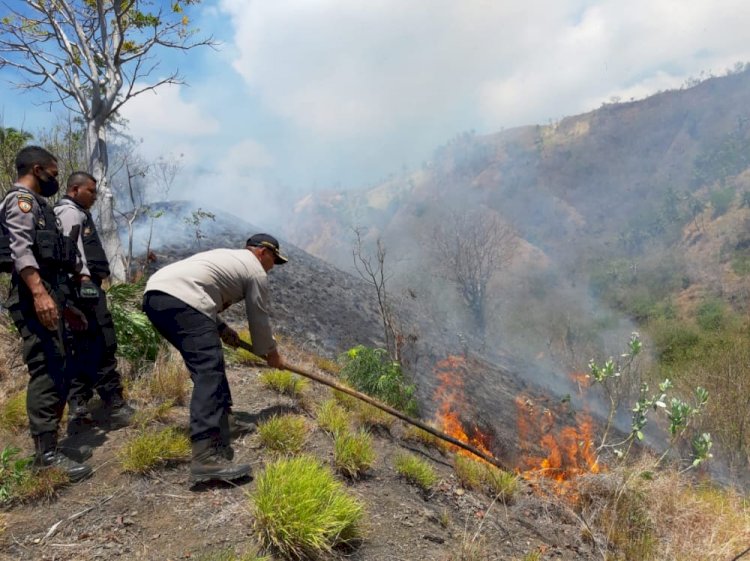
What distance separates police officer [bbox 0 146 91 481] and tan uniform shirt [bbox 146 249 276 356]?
1.73 feet

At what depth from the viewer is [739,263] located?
34281 mm

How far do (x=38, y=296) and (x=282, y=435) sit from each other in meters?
1.65

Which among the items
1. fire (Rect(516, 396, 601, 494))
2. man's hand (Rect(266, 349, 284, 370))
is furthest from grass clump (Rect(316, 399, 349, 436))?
fire (Rect(516, 396, 601, 494))

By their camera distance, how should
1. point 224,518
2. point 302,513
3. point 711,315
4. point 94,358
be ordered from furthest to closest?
point 711,315 → point 94,358 → point 224,518 → point 302,513

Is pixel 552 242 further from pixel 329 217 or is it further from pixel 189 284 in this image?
pixel 189 284

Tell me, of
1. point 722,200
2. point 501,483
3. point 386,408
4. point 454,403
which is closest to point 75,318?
point 386,408

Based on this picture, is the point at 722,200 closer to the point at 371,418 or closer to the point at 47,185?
the point at 371,418

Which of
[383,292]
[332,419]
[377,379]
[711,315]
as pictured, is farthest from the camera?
[711,315]

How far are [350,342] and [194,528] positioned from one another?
361 inches

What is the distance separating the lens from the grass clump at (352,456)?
310cm

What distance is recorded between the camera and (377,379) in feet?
16.6

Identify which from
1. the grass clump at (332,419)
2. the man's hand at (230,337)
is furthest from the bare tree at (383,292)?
the man's hand at (230,337)

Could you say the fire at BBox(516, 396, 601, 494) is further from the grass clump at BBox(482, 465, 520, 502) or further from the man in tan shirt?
the man in tan shirt

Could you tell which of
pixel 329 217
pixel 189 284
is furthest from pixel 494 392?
pixel 329 217
